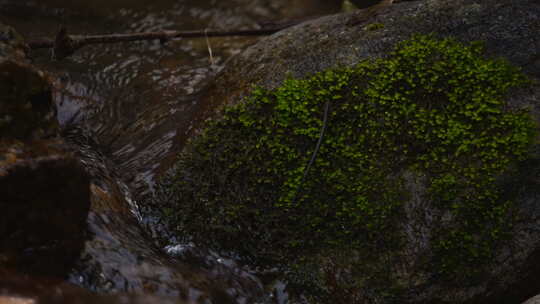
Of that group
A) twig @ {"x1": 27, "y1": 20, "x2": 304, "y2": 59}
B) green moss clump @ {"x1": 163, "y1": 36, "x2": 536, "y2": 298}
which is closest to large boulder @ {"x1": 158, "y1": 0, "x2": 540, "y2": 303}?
green moss clump @ {"x1": 163, "y1": 36, "x2": 536, "y2": 298}

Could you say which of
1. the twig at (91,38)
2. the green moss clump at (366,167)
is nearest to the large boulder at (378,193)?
the green moss clump at (366,167)

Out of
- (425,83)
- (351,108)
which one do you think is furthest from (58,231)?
(425,83)

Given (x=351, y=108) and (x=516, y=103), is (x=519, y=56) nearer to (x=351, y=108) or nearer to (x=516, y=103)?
(x=516, y=103)

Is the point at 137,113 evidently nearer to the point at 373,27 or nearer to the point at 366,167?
the point at 373,27

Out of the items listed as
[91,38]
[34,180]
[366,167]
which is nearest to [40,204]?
[34,180]

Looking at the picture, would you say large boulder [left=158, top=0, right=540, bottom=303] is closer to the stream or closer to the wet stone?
the stream

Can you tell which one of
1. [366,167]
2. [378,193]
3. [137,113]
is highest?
[137,113]
